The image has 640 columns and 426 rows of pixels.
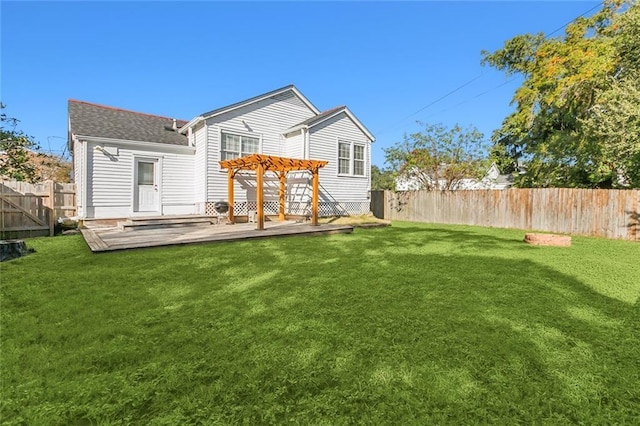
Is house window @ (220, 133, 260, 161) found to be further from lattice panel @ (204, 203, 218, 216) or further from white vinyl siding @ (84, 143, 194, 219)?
lattice panel @ (204, 203, 218, 216)

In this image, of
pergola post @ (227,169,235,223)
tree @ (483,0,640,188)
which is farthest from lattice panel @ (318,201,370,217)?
tree @ (483,0,640,188)

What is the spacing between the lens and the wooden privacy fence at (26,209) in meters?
7.97

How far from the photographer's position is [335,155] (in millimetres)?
13938

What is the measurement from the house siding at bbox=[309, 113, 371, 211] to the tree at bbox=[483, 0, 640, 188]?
24.8ft

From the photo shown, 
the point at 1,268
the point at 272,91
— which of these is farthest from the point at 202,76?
the point at 1,268

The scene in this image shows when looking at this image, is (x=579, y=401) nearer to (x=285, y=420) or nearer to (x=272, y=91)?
(x=285, y=420)

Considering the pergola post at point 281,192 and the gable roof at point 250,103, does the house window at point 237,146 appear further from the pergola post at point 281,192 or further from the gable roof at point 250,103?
the pergola post at point 281,192

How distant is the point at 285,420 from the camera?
5.06ft

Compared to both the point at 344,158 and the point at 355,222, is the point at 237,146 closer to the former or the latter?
the point at 344,158

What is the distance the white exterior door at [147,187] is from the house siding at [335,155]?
20.4 ft

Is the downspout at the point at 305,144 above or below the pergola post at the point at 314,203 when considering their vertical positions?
above

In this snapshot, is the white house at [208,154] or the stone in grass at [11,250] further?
the white house at [208,154]

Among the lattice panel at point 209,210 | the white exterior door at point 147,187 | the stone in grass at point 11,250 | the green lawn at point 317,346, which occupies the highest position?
the white exterior door at point 147,187

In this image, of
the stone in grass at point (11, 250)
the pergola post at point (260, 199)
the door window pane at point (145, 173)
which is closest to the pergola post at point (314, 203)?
the pergola post at point (260, 199)
